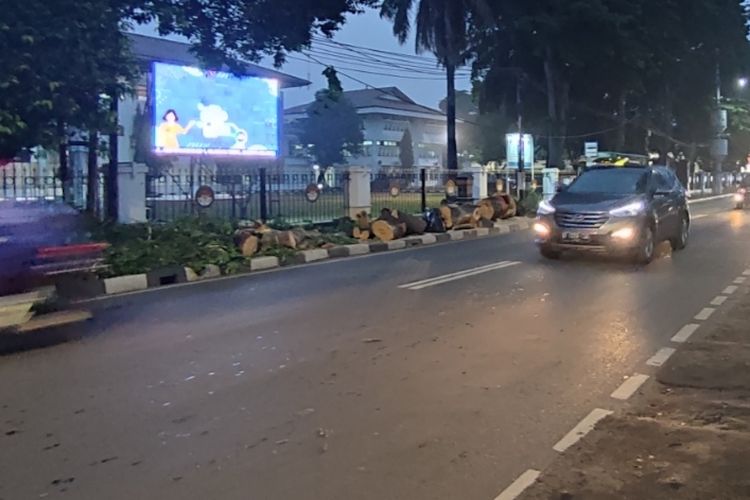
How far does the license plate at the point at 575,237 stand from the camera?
1340 centimetres

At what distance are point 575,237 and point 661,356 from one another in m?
6.35

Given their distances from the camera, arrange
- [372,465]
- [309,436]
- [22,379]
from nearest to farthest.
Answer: [372,465] → [309,436] → [22,379]

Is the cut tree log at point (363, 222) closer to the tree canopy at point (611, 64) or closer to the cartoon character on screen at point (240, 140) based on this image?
the cartoon character on screen at point (240, 140)

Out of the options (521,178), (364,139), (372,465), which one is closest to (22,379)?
(372,465)

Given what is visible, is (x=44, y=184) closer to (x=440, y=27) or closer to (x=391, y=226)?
(x=391, y=226)

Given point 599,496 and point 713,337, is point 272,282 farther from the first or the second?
point 599,496

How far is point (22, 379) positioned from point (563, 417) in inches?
169

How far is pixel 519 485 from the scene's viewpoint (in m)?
4.38

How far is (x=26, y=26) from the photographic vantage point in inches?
460

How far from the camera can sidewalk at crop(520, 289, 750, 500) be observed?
4.32 meters

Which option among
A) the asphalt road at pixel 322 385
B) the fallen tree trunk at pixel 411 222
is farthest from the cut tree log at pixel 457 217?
the asphalt road at pixel 322 385

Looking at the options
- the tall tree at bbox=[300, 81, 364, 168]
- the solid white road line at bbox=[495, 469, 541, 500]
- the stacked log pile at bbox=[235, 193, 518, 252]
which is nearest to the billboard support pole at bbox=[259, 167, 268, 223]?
the stacked log pile at bbox=[235, 193, 518, 252]

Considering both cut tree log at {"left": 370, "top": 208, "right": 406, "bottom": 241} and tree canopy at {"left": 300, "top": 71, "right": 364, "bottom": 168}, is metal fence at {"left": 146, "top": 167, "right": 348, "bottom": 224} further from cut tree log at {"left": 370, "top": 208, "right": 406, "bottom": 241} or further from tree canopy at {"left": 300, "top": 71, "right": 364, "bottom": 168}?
tree canopy at {"left": 300, "top": 71, "right": 364, "bottom": 168}

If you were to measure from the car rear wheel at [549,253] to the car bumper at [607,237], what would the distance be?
579 millimetres
